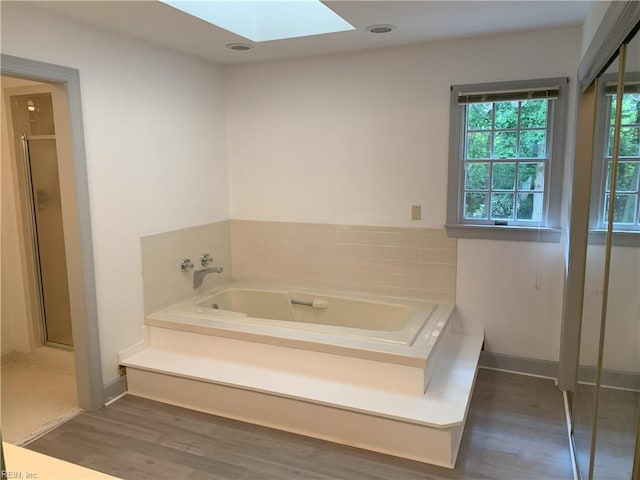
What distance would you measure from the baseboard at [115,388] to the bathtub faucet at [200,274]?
93 centimetres

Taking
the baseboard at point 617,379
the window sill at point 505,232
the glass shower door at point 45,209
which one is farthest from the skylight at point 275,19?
the baseboard at point 617,379

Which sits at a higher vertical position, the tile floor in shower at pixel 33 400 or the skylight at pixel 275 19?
the skylight at pixel 275 19

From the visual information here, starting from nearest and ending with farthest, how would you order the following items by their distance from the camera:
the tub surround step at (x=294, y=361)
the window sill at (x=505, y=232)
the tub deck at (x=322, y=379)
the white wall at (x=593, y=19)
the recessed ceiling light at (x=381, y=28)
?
the white wall at (x=593, y=19)
the tub deck at (x=322, y=379)
the tub surround step at (x=294, y=361)
the recessed ceiling light at (x=381, y=28)
the window sill at (x=505, y=232)

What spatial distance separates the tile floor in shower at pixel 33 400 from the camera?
2852mm

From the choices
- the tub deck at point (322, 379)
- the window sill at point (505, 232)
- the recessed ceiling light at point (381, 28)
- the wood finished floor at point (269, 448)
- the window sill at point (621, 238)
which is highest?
the recessed ceiling light at point (381, 28)

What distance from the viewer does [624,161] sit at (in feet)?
5.33

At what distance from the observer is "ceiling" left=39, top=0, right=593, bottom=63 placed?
8.57 feet

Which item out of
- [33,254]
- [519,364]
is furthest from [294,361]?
[33,254]

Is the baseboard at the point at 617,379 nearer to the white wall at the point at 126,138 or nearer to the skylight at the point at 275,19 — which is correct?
the skylight at the point at 275,19

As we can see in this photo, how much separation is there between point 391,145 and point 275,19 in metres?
1.23

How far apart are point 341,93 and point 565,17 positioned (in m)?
1.60

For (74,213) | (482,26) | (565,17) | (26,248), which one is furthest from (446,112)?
(26,248)

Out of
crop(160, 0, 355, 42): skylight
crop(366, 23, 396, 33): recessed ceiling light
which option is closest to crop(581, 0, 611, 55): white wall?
crop(366, 23, 396, 33): recessed ceiling light

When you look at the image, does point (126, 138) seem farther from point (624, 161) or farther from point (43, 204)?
point (624, 161)
